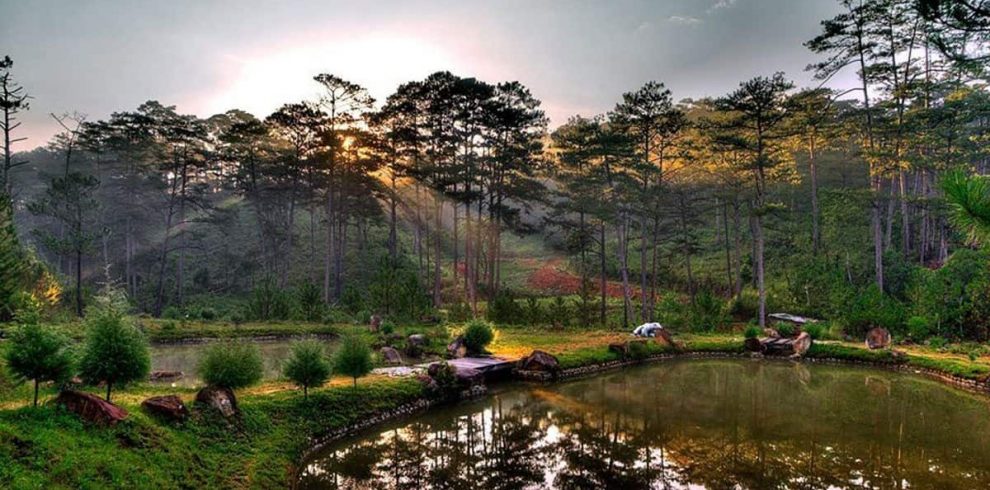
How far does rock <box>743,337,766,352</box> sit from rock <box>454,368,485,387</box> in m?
12.7

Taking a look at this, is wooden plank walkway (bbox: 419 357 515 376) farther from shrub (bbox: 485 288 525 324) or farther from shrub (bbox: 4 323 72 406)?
shrub (bbox: 4 323 72 406)

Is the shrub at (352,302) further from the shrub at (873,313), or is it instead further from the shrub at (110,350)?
the shrub at (873,313)

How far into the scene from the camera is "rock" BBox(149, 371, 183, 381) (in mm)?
14821

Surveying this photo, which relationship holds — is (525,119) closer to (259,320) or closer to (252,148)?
(259,320)

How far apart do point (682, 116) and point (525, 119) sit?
27.8ft

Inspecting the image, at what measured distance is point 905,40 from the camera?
81.8 feet

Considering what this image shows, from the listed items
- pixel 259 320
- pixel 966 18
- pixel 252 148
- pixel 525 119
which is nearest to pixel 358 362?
pixel 966 18

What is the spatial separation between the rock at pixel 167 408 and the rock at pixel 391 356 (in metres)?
8.28

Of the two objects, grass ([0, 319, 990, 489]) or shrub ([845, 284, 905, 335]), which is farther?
shrub ([845, 284, 905, 335])

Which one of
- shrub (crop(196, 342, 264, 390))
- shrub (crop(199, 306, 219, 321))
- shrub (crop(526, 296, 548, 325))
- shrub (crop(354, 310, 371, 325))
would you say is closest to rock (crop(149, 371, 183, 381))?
shrub (crop(196, 342, 264, 390))

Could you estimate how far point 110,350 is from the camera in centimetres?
859

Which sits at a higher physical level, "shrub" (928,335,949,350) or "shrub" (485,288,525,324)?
"shrub" (485,288,525,324)

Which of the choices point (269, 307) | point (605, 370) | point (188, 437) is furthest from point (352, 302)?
point (188, 437)

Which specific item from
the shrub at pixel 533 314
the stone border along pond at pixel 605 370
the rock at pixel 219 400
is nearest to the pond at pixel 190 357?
the rock at pixel 219 400
